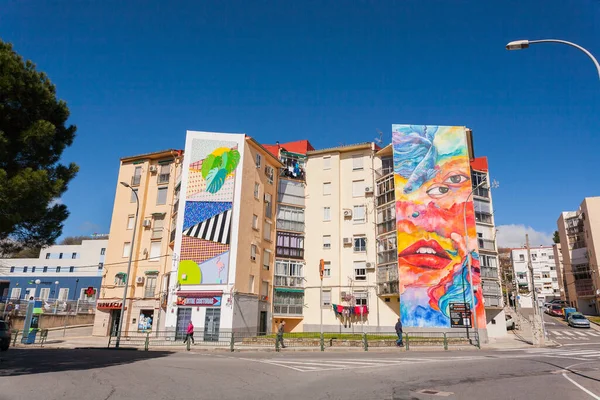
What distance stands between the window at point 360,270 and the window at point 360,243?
53.2 inches

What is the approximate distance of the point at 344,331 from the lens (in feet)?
124

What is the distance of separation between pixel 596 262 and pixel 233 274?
184ft

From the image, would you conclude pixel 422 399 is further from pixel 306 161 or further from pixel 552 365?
pixel 306 161

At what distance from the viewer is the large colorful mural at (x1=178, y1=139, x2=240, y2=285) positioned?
3316cm

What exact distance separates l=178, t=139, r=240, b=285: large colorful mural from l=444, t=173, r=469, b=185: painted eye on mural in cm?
1896

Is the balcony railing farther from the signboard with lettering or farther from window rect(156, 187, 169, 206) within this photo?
the signboard with lettering

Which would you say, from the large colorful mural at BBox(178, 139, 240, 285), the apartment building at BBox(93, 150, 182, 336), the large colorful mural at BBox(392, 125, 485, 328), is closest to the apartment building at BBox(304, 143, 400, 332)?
the large colorful mural at BBox(392, 125, 485, 328)

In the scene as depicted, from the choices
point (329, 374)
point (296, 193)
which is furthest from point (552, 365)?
point (296, 193)

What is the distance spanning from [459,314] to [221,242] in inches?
802

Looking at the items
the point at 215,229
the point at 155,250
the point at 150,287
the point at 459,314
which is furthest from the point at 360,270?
the point at 150,287

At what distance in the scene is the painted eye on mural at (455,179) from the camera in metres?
37.1

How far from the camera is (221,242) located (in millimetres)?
33844

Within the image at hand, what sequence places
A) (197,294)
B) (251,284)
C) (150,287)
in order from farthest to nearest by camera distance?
(150,287) → (251,284) → (197,294)

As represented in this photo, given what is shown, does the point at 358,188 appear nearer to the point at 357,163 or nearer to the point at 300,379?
the point at 357,163
